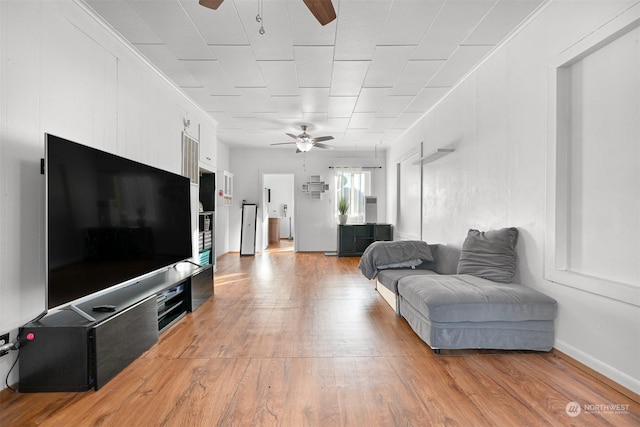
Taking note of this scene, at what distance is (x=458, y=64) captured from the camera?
11.2ft

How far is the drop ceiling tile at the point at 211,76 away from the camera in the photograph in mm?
3388

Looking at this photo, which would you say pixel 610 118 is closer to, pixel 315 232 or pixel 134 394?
pixel 134 394

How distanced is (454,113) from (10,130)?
435 centimetres

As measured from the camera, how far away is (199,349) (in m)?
2.44

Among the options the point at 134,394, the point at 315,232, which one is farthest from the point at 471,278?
the point at 315,232

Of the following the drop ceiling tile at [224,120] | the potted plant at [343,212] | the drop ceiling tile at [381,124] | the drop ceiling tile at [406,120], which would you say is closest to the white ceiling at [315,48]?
the drop ceiling tile at [224,120]

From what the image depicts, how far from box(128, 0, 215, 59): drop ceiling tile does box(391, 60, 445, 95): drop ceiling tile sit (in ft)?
7.13

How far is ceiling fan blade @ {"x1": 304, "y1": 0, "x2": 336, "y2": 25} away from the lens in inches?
74.1

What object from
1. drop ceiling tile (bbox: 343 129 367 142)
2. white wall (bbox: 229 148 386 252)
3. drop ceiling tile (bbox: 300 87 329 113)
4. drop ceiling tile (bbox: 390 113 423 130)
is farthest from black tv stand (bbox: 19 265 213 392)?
white wall (bbox: 229 148 386 252)

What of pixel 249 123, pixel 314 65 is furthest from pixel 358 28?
pixel 249 123

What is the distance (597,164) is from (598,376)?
4.56 ft

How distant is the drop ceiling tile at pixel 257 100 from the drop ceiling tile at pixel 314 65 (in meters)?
0.64

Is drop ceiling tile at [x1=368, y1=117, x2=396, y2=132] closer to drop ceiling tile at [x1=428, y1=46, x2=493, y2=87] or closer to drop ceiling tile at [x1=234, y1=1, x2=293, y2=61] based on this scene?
drop ceiling tile at [x1=428, y1=46, x2=493, y2=87]

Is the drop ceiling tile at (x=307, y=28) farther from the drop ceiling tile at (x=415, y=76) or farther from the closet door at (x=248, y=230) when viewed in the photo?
the closet door at (x=248, y=230)
